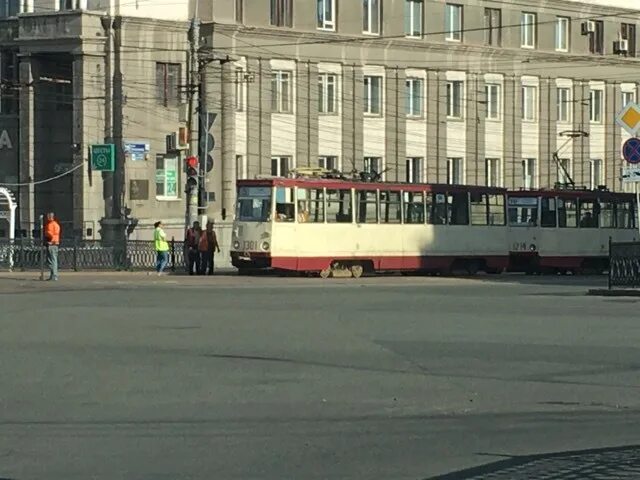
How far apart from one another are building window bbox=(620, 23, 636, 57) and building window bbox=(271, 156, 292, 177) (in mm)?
20568

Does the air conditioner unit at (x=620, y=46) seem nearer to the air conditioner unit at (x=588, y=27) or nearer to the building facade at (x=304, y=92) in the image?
the building facade at (x=304, y=92)

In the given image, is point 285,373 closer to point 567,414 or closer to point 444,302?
point 567,414

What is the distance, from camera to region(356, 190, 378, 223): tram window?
40500mm

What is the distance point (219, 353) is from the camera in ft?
52.9

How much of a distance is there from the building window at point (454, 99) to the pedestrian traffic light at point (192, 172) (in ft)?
65.5

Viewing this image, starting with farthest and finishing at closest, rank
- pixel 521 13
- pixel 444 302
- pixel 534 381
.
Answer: pixel 521 13, pixel 444 302, pixel 534 381

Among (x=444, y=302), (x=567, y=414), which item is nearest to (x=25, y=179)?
(x=444, y=302)

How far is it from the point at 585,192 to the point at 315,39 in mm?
13653

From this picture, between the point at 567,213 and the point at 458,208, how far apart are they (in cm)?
617

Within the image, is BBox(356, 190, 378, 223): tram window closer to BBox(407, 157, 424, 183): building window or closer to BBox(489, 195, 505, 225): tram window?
BBox(489, 195, 505, 225): tram window

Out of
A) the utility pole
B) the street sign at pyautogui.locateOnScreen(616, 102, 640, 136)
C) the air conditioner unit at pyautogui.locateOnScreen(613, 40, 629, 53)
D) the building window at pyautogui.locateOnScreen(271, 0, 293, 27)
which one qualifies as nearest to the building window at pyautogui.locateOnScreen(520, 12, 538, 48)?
the air conditioner unit at pyautogui.locateOnScreen(613, 40, 629, 53)

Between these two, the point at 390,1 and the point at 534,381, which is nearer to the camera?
the point at 534,381

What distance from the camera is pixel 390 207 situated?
136ft

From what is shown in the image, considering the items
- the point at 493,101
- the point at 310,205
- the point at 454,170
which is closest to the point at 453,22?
the point at 493,101
